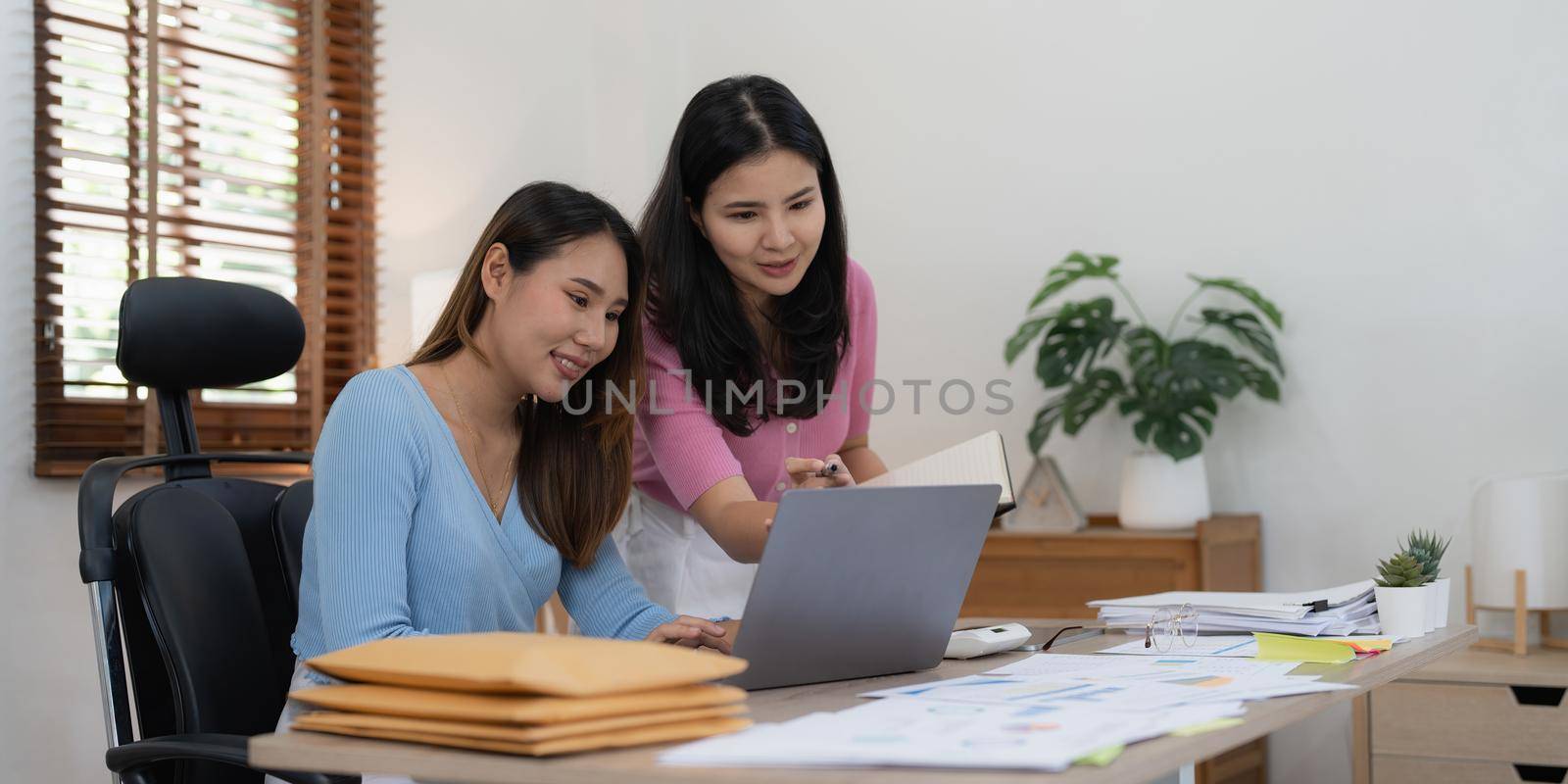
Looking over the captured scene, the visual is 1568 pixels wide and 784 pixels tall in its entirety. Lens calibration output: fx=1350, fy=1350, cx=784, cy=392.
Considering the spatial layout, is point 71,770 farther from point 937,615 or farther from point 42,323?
point 937,615

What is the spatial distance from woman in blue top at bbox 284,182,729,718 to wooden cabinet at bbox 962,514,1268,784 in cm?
184

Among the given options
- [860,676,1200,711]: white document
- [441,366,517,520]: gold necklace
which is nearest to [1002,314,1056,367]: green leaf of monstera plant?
[441,366,517,520]: gold necklace

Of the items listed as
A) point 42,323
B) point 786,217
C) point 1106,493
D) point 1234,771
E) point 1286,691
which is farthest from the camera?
point 1106,493

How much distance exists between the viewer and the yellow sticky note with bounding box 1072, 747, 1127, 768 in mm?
811

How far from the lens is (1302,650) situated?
140 cm

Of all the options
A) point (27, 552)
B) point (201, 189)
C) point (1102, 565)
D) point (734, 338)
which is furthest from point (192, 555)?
point (1102, 565)

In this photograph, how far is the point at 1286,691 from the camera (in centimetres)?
110

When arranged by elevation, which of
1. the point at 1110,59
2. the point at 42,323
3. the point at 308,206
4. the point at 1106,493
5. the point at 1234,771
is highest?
the point at 1110,59

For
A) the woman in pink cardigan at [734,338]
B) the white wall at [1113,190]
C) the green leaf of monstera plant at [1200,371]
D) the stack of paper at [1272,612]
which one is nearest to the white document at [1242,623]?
the stack of paper at [1272,612]

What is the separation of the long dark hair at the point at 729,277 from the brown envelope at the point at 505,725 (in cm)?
84

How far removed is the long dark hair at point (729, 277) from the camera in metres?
1.67

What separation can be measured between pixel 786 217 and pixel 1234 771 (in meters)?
2.18

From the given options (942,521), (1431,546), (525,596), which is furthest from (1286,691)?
(525,596)

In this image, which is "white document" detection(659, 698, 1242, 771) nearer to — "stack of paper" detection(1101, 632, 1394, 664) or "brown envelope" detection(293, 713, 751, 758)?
"brown envelope" detection(293, 713, 751, 758)
